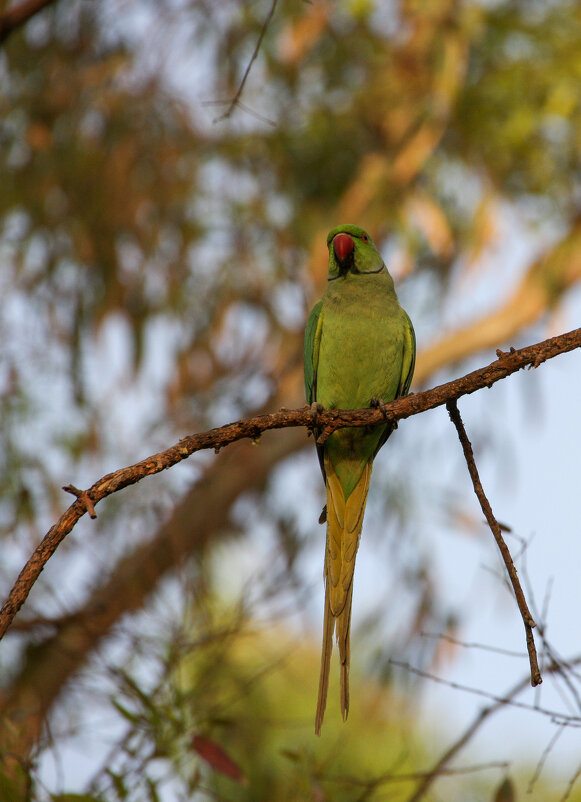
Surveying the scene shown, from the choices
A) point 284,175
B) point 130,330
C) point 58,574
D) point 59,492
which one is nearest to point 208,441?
point 58,574

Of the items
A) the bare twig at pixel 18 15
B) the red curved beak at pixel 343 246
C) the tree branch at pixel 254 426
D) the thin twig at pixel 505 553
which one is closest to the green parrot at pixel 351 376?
the red curved beak at pixel 343 246

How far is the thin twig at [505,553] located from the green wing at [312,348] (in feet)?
3.96

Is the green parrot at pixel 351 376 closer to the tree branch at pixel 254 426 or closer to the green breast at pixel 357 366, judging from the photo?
the green breast at pixel 357 366

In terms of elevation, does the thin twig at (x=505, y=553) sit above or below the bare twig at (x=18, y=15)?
below

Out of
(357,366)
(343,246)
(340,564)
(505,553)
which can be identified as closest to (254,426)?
(505,553)

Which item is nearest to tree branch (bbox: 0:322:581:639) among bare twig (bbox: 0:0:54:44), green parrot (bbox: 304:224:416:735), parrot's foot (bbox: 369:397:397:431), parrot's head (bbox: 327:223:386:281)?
parrot's foot (bbox: 369:397:397:431)

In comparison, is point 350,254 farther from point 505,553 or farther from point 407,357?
point 505,553

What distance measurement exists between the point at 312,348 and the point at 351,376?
302 millimetres

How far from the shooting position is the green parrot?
3.23 meters

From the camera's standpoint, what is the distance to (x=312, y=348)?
3.59 metres

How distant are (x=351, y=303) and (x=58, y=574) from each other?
2416 mm

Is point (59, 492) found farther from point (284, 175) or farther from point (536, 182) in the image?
point (536, 182)

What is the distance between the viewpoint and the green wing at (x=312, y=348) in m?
3.56

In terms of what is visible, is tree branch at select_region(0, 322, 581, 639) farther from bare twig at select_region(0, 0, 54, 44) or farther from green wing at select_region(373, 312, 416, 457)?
bare twig at select_region(0, 0, 54, 44)
